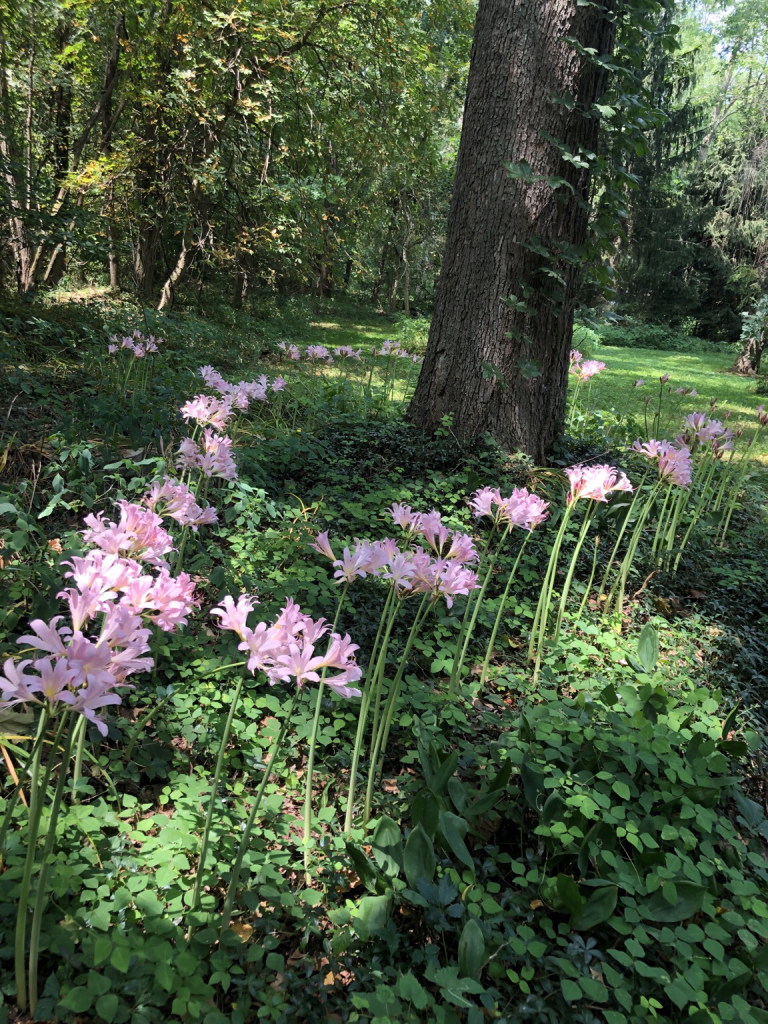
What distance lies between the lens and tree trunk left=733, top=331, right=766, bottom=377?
1538cm

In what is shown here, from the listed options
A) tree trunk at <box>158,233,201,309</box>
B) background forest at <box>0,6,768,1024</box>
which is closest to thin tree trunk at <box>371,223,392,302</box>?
tree trunk at <box>158,233,201,309</box>

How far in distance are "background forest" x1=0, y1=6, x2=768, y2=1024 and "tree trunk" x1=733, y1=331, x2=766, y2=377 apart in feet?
35.0

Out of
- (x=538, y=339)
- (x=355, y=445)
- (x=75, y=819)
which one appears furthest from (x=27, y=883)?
(x=538, y=339)

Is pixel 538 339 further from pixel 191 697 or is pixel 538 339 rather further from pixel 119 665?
pixel 119 665

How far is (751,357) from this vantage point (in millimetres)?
15578

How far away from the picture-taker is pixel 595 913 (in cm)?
148

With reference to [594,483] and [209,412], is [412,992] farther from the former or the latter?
[209,412]

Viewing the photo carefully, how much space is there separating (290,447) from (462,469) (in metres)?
1.06

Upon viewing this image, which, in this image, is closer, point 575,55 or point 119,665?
point 119,665

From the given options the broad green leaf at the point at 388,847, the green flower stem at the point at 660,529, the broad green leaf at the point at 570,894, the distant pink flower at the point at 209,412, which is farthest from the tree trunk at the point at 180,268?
the broad green leaf at the point at 570,894

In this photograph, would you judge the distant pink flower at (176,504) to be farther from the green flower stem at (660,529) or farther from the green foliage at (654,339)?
the green foliage at (654,339)

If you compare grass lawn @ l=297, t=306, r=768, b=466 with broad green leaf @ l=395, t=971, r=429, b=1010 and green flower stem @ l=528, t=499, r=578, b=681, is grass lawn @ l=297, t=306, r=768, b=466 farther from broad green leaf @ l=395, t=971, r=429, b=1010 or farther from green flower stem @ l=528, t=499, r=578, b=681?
broad green leaf @ l=395, t=971, r=429, b=1010

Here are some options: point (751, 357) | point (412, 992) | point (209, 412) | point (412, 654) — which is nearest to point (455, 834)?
point (412, 992)

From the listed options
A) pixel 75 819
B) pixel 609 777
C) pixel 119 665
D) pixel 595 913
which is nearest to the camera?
pixel 119 665
